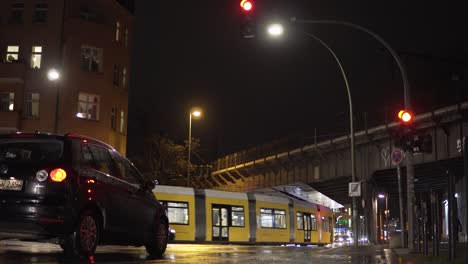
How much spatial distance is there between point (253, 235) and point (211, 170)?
30.5 m

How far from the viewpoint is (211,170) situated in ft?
214

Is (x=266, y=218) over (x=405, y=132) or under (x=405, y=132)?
under

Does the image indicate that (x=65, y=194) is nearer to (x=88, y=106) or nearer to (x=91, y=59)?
(x=88, y=106)

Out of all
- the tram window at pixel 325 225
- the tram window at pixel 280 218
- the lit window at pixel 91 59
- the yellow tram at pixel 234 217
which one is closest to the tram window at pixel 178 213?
the yellow tram at pixel 234 217

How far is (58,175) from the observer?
817cm

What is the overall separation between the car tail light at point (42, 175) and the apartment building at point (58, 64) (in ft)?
99.6

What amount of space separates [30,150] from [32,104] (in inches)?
1258

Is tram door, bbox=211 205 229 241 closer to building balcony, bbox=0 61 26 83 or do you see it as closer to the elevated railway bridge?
the elevated railway bridge

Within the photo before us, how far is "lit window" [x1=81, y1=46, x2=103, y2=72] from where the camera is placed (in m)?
39.6

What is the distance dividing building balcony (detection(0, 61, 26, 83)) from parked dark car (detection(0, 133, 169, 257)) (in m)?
30.8

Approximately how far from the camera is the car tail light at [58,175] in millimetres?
8148

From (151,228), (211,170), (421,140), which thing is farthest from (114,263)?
(211,170)

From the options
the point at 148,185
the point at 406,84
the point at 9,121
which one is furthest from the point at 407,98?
the point at 9,121

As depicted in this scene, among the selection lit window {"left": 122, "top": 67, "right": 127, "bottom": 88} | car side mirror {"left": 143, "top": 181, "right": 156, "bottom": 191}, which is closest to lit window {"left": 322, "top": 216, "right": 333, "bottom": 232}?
lit window {"left": 122, "top": 67, "right": 127, "bottom": 88}
